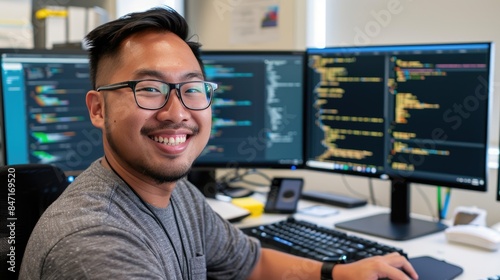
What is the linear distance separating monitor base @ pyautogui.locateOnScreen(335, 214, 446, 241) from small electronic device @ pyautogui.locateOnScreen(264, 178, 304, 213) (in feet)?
0.68

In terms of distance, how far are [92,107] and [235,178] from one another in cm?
114

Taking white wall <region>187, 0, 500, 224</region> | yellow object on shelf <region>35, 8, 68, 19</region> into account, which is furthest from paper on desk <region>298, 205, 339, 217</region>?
yellow object on shelf <region>35, 8, 68, 19</region>

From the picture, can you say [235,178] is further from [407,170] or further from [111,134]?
[111,134]

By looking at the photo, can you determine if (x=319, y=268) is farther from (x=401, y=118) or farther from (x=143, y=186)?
(x=401, y=118)

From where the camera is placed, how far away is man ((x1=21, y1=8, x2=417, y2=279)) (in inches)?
32.2

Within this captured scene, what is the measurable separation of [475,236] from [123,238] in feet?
3.14

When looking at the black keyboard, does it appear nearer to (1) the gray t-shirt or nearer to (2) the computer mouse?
(1) the gray t-shirt

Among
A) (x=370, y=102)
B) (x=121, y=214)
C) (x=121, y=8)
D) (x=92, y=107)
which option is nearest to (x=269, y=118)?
(x=370, y=102)

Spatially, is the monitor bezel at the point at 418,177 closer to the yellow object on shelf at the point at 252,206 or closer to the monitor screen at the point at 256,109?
the monitor screen at the point at 256,109

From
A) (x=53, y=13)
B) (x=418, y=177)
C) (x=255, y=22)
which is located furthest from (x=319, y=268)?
(x=53, y=13)

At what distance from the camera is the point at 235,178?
215 centimetres

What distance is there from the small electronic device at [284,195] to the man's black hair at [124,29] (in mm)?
805

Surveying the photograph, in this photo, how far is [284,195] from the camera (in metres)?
1.83

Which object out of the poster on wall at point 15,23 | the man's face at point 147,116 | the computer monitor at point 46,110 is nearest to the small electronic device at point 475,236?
the man's face at point 147,116
